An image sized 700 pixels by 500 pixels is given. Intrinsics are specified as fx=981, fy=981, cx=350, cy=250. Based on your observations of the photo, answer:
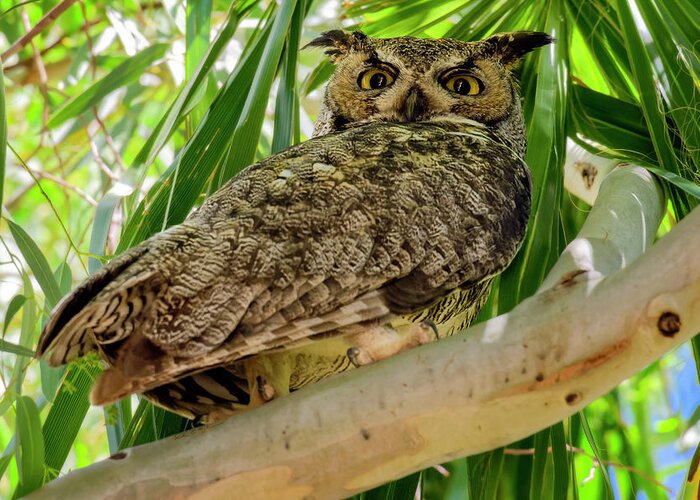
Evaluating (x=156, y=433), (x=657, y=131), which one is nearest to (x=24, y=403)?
(x=156, y=433)

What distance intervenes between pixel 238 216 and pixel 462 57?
101cm

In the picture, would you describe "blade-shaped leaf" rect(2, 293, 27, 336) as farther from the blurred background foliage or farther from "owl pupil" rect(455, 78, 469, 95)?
"owl pupil" rect(455, 78, 469, 95)

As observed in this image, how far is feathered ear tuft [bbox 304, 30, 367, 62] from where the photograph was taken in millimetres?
2582

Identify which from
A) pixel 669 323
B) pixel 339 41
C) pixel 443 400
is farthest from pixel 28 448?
pixel 339 41

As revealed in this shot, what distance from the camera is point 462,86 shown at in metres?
2.48

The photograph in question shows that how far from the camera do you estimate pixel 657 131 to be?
2.09 m

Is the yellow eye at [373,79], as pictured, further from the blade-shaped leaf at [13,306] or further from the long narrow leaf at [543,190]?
the blade-shaped leaf at [13,306]

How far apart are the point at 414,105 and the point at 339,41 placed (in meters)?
0.36

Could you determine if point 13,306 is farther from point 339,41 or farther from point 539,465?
point 339,41

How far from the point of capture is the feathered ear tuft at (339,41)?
8.47 ft

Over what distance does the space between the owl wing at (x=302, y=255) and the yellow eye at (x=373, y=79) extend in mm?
458

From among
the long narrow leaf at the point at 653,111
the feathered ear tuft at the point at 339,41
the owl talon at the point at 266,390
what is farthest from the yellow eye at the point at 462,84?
the owl talon at the point at 266,390

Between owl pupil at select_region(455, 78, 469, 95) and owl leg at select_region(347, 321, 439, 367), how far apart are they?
1.02 meters

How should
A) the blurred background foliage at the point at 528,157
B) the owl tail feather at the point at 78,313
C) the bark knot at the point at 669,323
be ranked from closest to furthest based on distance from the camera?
the bark knot at the point at 669,323, the owl tail feather at the point at 78,313, the blurred background foliage at the point at 528,157
